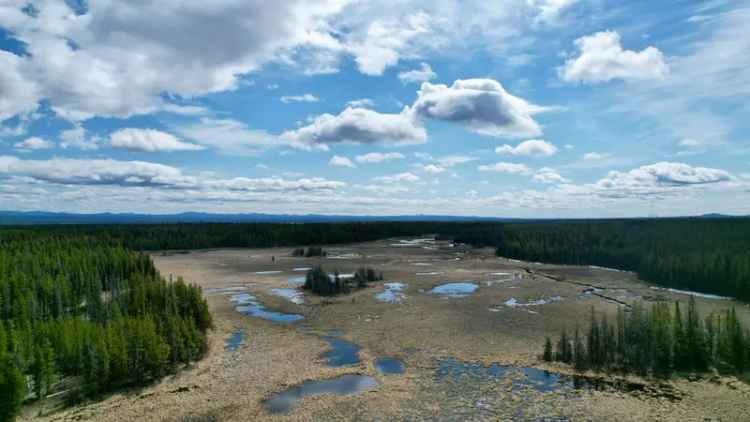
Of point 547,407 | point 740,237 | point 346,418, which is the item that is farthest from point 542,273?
point 346,418

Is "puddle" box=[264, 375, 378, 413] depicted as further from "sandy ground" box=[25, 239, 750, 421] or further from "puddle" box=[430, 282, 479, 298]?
"puddle" box=[430, 282, 479, 298]

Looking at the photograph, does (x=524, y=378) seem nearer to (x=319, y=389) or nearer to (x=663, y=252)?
(x=319, y=389)

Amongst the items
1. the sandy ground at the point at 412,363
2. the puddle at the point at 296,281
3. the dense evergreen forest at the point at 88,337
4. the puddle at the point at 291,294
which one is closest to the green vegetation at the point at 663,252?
the sandy ground at the point at 412,363

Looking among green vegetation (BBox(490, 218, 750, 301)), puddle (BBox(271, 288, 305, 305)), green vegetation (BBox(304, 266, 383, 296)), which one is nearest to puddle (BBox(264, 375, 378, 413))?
puddle (BBox(271, 288, 305, 305))

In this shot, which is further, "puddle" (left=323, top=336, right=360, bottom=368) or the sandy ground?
"puddle" (left=323, top=336, right=360, bottom=368)

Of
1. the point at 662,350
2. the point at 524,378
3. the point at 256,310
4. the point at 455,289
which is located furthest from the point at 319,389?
the point at 455,289

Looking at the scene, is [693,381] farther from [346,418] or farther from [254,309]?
[254,309]
